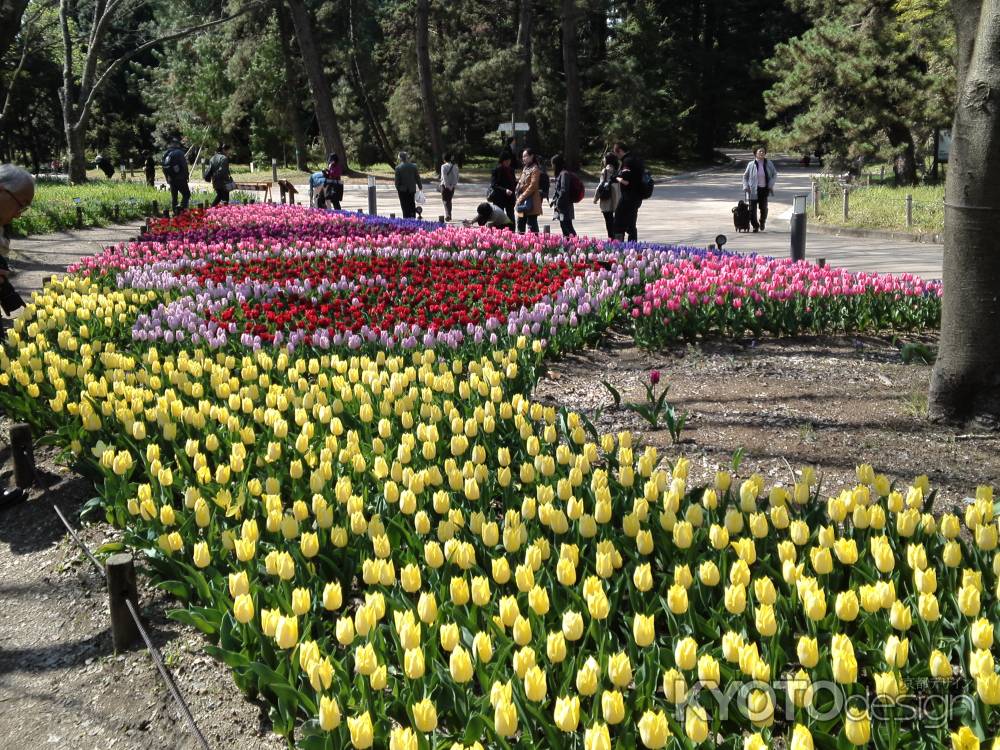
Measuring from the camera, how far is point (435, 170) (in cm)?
4425

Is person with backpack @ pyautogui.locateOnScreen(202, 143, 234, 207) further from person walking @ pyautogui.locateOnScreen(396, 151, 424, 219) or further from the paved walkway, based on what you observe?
person walking @ pyautogui.locateOnScreen(396, 151, 424, 219)

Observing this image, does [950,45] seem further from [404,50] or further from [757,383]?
[404,50]

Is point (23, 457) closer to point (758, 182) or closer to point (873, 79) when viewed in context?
point (758, 182)

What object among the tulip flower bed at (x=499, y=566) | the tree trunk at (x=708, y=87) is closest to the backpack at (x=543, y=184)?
the tulip flower bed at (x=499, y=566)

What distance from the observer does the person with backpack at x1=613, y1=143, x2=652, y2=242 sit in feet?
45.5

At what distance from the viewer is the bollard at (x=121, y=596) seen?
11.6 ft

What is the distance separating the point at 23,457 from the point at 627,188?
33.2 ft

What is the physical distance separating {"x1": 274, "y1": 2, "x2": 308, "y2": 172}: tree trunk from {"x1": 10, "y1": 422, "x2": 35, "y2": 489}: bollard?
43.4 m

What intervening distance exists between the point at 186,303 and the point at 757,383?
4922 millimetres

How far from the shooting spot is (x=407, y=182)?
771 inches

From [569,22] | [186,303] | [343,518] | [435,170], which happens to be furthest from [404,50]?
[343,518]

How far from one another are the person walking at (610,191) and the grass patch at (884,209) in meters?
6.48

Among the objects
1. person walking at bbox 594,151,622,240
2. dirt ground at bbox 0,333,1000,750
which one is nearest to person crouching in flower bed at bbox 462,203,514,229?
person walking at bbox 594,151,622,240

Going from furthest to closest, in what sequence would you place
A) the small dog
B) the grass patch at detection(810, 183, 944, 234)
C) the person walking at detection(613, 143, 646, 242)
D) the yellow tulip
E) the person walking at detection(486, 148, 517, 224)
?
the small dog
the grass patch at detection(810, 183, 944, 234)
the person walking at detection(486, 148, 517, 224)
the person walking at detection(613, 143, 646, 242)
the yellow tulip
